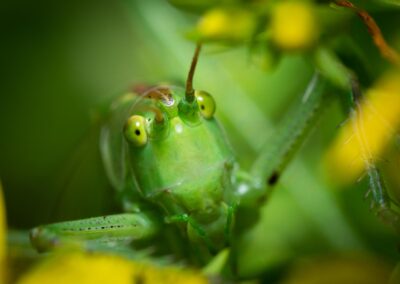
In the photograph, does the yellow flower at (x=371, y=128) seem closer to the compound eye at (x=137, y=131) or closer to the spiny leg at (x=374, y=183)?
the spiny leg at (x=374, y=183)

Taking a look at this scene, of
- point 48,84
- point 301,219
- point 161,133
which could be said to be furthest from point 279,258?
point 48,84

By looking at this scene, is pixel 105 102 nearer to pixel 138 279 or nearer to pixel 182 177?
pixel 182 177

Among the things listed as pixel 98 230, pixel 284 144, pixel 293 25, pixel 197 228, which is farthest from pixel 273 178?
pixel 293 25

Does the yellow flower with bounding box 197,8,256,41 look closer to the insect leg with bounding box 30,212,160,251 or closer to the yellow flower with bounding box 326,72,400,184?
the yellow flower with bounding box 326,72,400,184

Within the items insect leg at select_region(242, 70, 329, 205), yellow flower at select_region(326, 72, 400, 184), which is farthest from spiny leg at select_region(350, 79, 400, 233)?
insect leg at select_region(242, 70, 329, 205)

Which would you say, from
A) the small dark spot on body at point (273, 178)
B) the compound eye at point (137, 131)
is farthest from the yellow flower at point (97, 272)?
the small dark spot on body at point (273, 178)

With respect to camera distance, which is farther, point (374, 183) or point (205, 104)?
point (205, 104)

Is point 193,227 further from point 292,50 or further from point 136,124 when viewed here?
point 292,50
